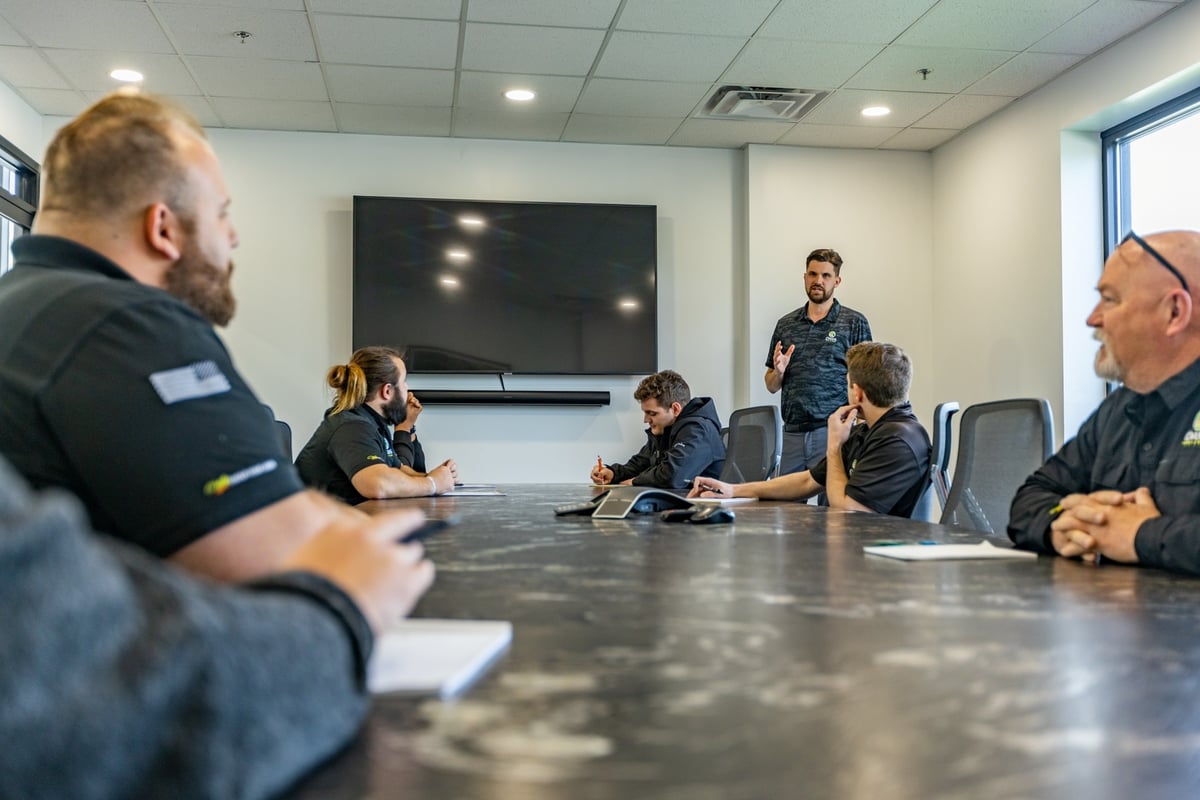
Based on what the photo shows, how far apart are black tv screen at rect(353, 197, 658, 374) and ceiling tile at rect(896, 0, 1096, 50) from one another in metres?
2.06

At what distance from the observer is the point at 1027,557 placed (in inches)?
52.6

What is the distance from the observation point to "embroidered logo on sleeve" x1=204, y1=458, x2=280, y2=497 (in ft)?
2.90

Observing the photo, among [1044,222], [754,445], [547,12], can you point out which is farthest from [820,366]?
[547,12]

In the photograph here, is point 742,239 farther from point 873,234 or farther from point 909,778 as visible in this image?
point 909,778

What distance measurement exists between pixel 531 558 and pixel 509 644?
0.54 m

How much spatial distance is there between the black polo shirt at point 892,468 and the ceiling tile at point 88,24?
3516 millimetres

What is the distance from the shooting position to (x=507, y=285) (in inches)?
233

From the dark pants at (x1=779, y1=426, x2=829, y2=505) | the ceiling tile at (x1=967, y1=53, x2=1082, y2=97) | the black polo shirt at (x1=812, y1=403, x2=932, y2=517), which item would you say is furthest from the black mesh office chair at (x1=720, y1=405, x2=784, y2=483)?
the ceiling tile at (x1=967, y1=53, x2=1082, y2=97)

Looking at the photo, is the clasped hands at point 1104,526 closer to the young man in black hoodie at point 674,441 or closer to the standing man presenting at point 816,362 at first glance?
the young man in black hoodie at point 674,441

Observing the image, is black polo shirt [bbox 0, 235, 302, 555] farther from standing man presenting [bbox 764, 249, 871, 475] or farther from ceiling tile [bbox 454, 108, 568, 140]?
ceiling tile [bbox 454, 108, 568, 140]

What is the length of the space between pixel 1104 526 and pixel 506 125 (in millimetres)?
4913

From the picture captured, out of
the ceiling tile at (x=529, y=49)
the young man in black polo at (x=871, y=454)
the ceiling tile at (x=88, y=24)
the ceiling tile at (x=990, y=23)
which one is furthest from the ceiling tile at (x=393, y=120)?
the young man in black polo at (x=871, y=454)

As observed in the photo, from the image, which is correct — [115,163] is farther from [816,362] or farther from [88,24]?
[816,362]

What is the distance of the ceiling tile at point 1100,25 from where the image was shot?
13.4 ft
